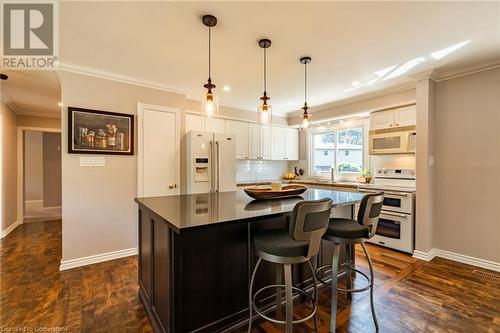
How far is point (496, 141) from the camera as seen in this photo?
2828 mm

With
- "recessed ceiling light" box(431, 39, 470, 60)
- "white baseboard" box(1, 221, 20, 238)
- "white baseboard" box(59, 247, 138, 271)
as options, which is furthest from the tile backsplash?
"white baseboard" box(1, 221, 20, 238)

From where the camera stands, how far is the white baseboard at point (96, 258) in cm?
288

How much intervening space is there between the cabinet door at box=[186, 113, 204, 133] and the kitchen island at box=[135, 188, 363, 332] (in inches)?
95.5

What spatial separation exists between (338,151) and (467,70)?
2.42 m

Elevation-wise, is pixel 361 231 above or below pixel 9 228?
above

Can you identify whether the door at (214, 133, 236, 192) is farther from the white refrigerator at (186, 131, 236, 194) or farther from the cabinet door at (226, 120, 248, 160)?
the cabinet door at (226, 120, 248, 160)

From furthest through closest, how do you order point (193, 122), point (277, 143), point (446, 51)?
1. point (277, 143)
2. point (193, 122)
3. point (446, 51)

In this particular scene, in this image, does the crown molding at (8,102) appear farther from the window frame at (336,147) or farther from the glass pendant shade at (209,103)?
the window frame at (336,147)

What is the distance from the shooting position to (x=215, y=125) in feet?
14.7

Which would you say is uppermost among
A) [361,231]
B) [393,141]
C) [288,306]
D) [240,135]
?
[240,135]

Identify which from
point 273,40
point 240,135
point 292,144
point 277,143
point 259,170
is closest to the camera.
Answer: point 273,40

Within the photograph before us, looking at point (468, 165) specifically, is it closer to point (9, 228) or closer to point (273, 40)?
point (273, 40)

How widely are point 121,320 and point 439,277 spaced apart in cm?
328

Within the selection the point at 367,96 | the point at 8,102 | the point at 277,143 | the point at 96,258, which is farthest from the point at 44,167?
the point at 367,96
